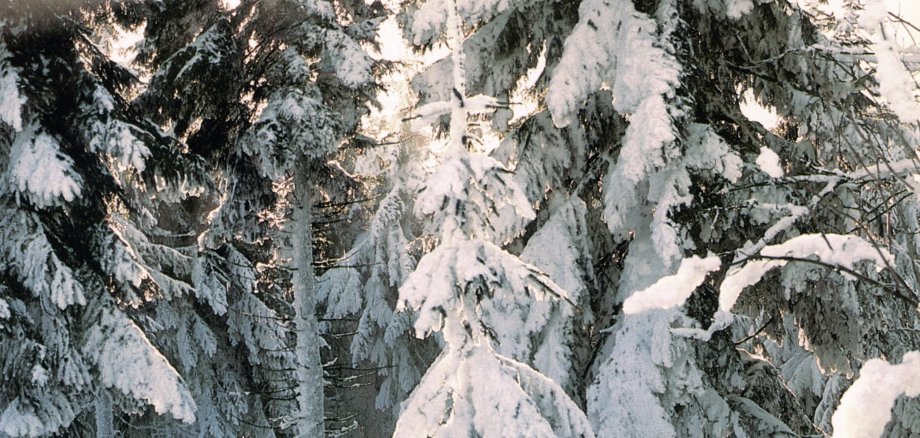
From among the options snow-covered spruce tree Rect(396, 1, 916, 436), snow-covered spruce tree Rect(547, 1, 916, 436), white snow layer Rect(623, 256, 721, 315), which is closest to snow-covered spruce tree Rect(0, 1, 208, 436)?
snow-covered spruce tree Rect(396, 1, 916, 436)

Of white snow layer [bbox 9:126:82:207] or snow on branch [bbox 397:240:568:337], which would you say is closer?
snow on branch [bbox 397:240:568:337]

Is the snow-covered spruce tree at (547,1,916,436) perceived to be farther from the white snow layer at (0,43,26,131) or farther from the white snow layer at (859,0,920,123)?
the white snow layer at (0,43,26,131)

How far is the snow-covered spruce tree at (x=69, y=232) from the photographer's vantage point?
8273 millimetres

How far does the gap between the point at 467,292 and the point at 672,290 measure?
1307 mm

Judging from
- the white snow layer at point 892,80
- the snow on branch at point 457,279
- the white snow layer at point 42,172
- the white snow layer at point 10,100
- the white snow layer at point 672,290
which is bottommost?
the white snow layer at point 672,290

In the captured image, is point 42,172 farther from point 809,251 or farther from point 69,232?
point 809,251

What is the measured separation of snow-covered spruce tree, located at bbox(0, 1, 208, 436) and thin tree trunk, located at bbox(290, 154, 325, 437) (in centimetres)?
155

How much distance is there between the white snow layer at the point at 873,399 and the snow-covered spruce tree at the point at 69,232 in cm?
→ 859

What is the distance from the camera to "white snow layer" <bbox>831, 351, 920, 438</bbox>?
143cm

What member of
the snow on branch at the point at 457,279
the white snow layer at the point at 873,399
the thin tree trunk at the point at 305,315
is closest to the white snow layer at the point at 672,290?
the white snow layer at the point at 873,399

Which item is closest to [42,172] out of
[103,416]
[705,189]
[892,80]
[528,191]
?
[103,416]

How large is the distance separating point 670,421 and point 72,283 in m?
6.88

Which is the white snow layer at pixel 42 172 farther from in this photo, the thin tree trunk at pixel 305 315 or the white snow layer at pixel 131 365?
the thin tree trunk at pixel 305 315

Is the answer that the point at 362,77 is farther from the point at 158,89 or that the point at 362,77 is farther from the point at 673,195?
the point at 673,195
